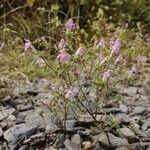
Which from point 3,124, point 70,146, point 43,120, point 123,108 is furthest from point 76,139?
point 123,108

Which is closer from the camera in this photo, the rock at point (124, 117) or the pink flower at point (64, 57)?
the pink flower at point (64, 57)

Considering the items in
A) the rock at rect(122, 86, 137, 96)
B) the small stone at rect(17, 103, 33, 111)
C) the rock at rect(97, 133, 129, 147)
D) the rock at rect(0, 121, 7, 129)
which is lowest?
the rock at rect(97, 133, 129, 147)

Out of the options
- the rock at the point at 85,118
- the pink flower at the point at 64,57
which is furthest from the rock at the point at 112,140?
the pink flower at the point at 64,57

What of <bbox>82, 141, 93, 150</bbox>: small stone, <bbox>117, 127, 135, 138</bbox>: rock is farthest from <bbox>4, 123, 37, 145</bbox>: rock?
<bbox>117, 127, 135, 138</bbox>: rock

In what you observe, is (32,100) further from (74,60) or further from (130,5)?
(130,5)

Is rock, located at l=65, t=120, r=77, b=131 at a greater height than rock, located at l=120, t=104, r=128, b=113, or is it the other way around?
rock, located at l=120, t=104, r=128, b=113

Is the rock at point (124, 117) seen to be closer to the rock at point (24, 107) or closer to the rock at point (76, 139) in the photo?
the rock at point (76, 139)

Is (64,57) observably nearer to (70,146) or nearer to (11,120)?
(70,146)

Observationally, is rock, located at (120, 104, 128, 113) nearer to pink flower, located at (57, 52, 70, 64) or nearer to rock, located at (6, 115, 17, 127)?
rock, located at (6, 115, 17, 127)
